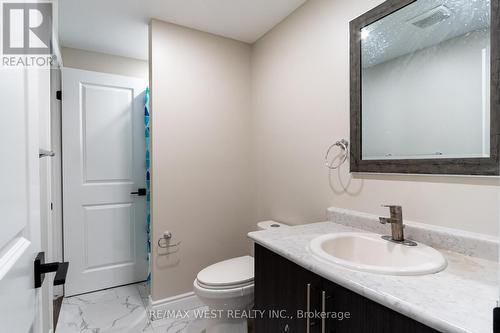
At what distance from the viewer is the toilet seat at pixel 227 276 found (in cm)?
151

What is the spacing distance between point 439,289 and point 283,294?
1.85 ft

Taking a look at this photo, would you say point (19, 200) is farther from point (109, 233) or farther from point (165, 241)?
point (109, 233)

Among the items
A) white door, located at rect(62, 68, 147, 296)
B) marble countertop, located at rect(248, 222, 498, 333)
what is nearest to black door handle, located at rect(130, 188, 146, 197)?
white door, located at rect(62, 68, 147, 296)

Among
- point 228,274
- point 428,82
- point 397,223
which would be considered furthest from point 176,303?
point 428,82

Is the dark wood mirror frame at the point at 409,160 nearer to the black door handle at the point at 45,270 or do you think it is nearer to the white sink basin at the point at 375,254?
the white sink basin at the point at 375,254

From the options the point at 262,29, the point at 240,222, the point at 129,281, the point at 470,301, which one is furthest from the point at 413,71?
the point at 129,281

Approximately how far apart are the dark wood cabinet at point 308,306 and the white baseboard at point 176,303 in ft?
3.17

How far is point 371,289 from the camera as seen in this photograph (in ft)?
2.37

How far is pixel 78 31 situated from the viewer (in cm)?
207

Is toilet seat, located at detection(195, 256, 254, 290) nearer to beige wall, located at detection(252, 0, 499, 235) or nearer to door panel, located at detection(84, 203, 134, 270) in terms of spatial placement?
beige wall, located at detection(252, 0, 499, 235)

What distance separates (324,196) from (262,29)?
4.71ft

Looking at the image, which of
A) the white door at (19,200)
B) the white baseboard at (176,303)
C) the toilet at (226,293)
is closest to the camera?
the white door at (19,200)

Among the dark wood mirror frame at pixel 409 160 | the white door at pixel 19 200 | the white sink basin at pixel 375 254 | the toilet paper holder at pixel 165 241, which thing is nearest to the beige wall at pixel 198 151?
the toilet paper holder at pixel 165 241

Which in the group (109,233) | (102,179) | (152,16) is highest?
(152,16)
